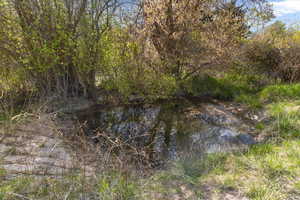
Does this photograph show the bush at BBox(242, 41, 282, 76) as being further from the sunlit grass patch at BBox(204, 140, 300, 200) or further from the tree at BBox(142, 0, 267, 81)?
the sunlit grass patch at BBox(204, 140, 300, 200)

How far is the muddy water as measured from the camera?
12.6 feet

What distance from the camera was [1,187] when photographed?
2.01 meters

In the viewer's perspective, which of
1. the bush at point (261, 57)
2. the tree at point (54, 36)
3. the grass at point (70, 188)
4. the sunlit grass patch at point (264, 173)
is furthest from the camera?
the bush at point (261, 57)

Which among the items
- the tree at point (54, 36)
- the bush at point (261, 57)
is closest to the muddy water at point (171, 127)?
the tree at point (54, 36)

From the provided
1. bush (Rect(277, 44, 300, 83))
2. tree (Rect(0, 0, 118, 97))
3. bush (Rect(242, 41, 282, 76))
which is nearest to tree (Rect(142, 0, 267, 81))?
bush (Rect(242, 41, 282, 76))

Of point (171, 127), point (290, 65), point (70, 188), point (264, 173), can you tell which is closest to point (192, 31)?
point (171, 127)

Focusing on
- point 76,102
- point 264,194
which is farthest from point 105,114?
point 264,194

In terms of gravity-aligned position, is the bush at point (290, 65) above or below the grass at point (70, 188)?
above

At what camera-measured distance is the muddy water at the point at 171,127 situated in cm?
383

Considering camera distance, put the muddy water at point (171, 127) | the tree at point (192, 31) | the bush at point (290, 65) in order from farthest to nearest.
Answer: the bush at point (290, 65) → the tree at point (192, 31) → the muddy water at point (171, 127)

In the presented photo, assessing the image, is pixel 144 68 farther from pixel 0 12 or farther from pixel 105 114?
pixel 0 12

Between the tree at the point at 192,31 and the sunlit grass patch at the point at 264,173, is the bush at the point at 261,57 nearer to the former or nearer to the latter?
the tree at the point at 192,31

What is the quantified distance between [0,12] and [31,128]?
308 centimetres

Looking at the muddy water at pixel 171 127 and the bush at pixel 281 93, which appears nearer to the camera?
the muddy water at pixel 171 127
